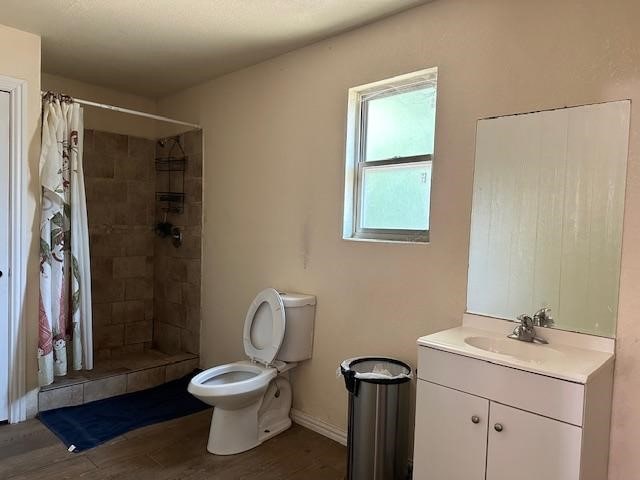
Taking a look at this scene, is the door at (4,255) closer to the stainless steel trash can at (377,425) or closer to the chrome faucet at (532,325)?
the stainless steel trash can at (377,425)

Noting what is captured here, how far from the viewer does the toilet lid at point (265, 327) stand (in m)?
2.64

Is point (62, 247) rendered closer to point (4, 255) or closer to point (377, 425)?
point (4, 255)

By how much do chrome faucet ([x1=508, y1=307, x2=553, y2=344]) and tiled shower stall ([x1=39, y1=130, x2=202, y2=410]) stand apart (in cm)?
246

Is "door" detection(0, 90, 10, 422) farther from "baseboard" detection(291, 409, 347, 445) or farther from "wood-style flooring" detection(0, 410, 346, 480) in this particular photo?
"baseboard" detection(291, 409, 347, 445)

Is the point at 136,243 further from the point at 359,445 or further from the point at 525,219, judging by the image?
the point at 525,219

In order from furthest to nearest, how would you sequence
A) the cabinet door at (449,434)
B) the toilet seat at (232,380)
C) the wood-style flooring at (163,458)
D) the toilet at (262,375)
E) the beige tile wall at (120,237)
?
the beige tile wall at (120,237), the toilet at (262,375), the toilet seat at (232,380), the wood-style flooring at (163,458), the cabinet door at (449,434)

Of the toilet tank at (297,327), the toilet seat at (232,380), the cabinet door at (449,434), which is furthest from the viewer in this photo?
the toilet tank at (297,327)

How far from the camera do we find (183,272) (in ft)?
12.3

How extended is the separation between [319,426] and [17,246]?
6.73 ft

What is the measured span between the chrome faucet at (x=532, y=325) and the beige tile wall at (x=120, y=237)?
310 cm

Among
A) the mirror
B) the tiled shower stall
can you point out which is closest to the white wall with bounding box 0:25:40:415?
the tiled shower stall

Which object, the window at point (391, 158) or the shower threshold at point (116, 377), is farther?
the shower threshold at point (116, 377)

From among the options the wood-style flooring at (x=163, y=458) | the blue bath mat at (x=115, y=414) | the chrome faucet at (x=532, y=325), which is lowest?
the wood-style flooring at (x=163, y=458)

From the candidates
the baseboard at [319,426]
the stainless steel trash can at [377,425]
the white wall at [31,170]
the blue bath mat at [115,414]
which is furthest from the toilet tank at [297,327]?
the white wall at [31,170]
